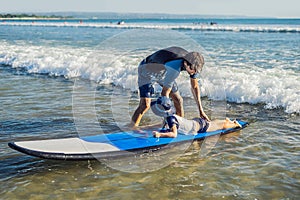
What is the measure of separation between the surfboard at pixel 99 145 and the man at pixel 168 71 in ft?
2.08

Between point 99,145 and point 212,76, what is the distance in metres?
6.28

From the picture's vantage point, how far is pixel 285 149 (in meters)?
5.85

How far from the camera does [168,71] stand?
241 inches

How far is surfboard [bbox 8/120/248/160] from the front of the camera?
16.6 ft

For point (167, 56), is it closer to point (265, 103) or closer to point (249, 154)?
point (249, 154)

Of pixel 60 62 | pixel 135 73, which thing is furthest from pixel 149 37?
pixel 135 73

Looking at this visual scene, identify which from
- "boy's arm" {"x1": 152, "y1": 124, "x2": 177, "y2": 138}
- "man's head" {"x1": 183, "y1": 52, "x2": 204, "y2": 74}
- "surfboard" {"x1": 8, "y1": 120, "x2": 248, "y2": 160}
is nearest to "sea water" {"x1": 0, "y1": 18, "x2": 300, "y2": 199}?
"surfboard" {"x1": 8, "y1": 120, "x2": 248, "y2": 160}

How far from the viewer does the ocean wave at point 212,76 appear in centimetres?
904

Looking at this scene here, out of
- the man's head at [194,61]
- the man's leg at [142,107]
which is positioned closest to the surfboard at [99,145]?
the man's leg at [142,107]

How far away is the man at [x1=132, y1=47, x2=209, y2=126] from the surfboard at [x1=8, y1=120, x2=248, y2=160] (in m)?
0.63

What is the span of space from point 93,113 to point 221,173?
3795 millimetres

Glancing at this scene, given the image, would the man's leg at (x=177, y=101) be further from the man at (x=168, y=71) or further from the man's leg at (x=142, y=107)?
the man's leg at (x=142, y=107)

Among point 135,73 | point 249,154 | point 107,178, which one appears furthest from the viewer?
point 135,73

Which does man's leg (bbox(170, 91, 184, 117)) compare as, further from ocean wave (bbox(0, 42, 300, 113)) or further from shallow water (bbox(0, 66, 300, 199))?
ocean wave (bbox(0, 42, 300, 113))
